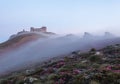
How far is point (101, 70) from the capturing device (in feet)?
84.5

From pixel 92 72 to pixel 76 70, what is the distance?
8.35 feet

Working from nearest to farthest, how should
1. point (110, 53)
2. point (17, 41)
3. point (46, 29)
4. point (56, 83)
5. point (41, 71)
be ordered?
1. point (56, 83)
2. point (41, 71)
3. point (110, 53)
4. point (17, 41)
5. point (46, 29)

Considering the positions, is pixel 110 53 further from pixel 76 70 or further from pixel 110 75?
pixel 110 75

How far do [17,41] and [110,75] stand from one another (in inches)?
2551

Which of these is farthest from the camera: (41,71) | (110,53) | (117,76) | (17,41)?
(17,41)

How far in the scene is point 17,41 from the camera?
8700 cm

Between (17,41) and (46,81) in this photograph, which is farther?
(17,41)

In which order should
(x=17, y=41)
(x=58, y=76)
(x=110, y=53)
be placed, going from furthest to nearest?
(x=17, y=41) < (x=110, y=53) < (x=58, y=76)

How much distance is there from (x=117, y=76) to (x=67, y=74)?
15.3 feet

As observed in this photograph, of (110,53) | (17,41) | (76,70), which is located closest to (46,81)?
(76,70)

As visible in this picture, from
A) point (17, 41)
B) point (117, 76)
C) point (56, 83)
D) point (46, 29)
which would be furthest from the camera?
point (46, 29)

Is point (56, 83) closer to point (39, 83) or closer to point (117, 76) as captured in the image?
point (39, 83)

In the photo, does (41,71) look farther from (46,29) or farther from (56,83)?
(46,29)

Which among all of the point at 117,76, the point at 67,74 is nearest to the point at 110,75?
the point at 117,76
